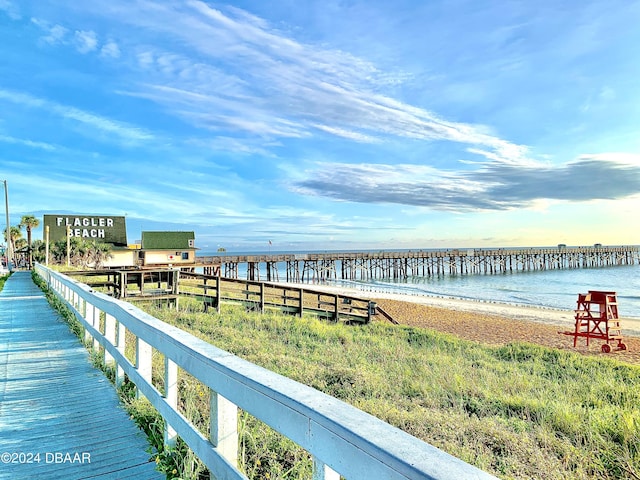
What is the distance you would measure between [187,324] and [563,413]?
9.30m

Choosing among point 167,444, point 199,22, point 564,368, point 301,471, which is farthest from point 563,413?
point 199,22

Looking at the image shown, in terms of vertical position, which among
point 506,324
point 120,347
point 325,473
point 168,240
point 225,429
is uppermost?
point 168,240

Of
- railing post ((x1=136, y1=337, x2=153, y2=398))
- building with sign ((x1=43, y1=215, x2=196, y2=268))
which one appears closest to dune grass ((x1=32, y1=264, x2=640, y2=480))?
railing post ((x1=136, y1=337, x2=153, y2=398))

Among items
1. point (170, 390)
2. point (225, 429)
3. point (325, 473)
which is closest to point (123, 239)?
point (170, 390)

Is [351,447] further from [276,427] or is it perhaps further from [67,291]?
[67,291]

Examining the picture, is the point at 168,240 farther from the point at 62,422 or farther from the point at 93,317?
the point at 62,422

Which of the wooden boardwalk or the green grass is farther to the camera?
the green grass

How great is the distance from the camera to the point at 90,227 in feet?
156

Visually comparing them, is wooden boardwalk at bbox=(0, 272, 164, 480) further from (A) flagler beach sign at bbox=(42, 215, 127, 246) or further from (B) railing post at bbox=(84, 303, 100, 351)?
(A) flagler beach sign at bbox=(42, 215, 127, 246)

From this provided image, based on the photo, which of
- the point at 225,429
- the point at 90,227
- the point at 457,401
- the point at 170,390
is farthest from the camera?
the point at 90,227

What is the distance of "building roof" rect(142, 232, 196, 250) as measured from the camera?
50.1 metres

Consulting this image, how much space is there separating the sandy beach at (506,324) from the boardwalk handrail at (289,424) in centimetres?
1761

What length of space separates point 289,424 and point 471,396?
576cm

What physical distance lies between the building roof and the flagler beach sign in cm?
230
